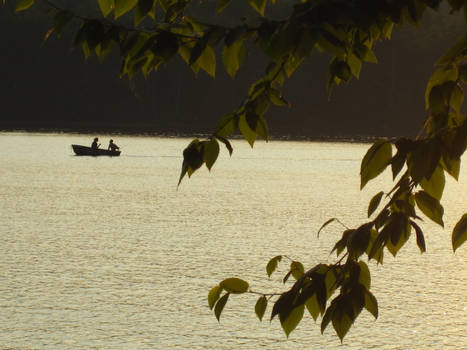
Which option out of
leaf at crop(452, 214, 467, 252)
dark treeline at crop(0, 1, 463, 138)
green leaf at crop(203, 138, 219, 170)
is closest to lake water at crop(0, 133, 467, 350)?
green leaf at crop(203, 138, 219, 170)

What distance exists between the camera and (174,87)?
380 feet

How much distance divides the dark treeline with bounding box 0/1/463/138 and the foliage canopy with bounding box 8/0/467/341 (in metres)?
110

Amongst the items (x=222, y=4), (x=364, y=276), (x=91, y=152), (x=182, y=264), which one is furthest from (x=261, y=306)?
(x=91, y=152)

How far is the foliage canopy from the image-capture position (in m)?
2.25

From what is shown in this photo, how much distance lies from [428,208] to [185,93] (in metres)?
115

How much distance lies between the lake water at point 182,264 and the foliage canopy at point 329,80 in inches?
244

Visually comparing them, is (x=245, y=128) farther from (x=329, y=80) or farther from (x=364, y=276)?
(x=364, y=276)

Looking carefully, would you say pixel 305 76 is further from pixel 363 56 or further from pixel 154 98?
pixel 363 56

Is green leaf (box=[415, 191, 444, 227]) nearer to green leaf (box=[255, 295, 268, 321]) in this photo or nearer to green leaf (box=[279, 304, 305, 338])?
green leaf (box=[279, 304, 305, 338])

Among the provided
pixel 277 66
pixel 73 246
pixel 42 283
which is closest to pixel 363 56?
pixel 277 66

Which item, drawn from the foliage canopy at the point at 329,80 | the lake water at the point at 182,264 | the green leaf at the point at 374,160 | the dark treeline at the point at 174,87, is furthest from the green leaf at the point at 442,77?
the dark treeline at the point at 174,87

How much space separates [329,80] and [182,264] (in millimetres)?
11398

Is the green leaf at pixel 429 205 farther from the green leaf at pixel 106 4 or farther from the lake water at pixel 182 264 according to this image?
the lake water at pixel 182 264

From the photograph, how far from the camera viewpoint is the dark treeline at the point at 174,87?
115 meters
